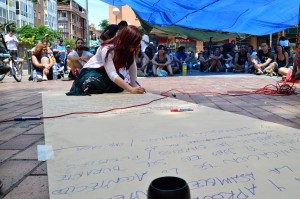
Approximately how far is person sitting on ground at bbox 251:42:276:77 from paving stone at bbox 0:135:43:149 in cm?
673

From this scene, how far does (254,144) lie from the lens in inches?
59.1

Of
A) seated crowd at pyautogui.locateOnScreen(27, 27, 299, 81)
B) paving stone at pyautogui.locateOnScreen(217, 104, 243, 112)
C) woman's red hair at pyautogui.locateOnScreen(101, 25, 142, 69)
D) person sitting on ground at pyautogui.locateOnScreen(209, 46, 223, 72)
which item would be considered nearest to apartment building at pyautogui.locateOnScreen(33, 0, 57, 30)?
seated crowd at pyautogui.locateOnScreen(27, 27, 299, 81)

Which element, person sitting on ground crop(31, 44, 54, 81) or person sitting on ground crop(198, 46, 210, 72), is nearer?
person sitting on ground crop(31, 44, 54, 81)

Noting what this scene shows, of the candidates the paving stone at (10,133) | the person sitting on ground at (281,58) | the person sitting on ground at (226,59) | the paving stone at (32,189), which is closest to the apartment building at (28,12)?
the person sitting on ground at (226,59)

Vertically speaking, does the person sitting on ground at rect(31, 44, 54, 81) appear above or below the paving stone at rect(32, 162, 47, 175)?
above

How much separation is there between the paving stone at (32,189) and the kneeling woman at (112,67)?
201 centimetres

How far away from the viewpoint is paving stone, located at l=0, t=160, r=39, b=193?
118 centimetres

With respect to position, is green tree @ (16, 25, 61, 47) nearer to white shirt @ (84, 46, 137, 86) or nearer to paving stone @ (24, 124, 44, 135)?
white shirt @ (84, 46, 137, 86)

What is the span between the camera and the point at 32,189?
3.65ft

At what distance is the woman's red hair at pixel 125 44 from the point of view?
3.10m

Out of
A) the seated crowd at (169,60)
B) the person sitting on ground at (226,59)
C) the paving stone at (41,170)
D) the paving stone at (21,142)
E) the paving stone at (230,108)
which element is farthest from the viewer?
the person sitting on ground at (226,59)

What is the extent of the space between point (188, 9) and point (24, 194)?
5.90 meters

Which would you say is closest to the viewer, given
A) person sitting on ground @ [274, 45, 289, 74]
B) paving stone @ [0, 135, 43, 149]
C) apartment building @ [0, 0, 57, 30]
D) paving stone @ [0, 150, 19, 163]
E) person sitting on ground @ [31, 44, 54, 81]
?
paving stone @ [0, 150, 19, 163]

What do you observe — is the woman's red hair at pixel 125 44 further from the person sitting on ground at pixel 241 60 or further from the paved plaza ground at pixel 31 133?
the person sitting on ground at pixel 241 60
